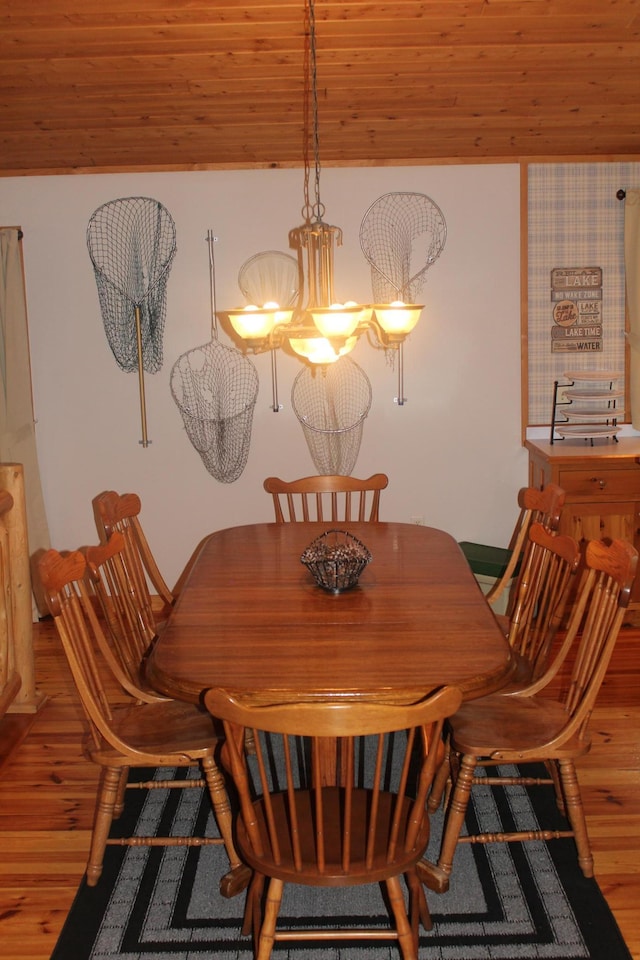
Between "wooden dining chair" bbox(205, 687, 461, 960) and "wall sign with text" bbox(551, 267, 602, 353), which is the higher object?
"wall sign with text" bbox(551, 267, 602, 353)

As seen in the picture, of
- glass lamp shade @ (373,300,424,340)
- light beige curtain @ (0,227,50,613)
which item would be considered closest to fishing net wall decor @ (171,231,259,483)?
light beige curtain @ (0,227,50,613)

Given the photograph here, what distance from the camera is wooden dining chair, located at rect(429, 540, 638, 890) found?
88.3 inches

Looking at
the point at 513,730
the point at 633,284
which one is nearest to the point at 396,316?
the point at 513,730

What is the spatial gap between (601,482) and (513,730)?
202 centimetres

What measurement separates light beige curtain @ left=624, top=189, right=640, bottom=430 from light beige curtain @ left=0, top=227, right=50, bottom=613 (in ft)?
9.71

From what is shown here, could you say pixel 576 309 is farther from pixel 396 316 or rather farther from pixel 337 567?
pixel 337 567

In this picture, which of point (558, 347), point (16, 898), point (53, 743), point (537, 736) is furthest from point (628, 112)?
point (16, 898)

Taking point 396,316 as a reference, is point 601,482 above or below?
below

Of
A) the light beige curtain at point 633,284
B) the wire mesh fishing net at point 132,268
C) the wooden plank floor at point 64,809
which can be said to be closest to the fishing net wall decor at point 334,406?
the wire mesh fishing net at point 132,268

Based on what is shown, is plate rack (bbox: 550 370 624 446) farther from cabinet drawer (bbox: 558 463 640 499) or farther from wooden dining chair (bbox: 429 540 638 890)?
wooden dining chair (bbox: 429 540 638 890)

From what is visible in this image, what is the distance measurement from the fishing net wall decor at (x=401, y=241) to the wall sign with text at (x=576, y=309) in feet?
2.08

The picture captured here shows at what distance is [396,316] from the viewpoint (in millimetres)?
2512

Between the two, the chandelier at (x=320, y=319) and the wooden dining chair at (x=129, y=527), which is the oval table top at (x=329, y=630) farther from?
the chandelier at (x=320, y=319)

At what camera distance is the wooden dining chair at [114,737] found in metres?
2.27
